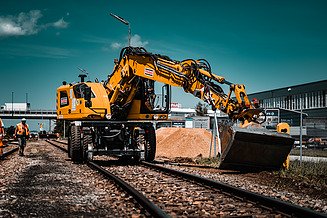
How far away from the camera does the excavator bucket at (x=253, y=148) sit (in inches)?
452

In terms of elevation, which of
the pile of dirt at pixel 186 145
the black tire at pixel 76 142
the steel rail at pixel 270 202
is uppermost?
the black tire at pixel 76 142

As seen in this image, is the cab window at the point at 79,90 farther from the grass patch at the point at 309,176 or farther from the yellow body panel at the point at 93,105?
the grass patch at the point at 309,176

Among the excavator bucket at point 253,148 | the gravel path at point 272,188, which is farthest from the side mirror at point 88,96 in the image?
the gravel path at point 272,188

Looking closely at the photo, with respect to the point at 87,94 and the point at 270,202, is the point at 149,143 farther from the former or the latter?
the point at 270,202

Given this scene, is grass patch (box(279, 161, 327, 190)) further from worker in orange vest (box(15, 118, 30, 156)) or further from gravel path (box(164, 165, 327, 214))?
worker in orange vest (box(15, 118, 30, 156))

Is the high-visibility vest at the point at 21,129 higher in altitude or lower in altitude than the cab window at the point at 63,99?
lower

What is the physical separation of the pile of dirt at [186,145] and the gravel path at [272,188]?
11.4 metres

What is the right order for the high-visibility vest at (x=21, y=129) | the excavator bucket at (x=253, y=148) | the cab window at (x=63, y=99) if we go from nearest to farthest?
the excavator bucket at (x=253, y=148)
the cab window at (x=63, y=99)
the high-visibility vest at (x=21, y=129)

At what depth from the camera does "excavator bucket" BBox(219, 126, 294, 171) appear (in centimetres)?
1148

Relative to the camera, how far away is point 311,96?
65.1m

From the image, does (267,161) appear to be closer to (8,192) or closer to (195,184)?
(195,184)

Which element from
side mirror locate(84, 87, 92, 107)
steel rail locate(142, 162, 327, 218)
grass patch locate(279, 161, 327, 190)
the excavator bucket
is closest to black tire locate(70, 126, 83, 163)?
side mirror locate(84, 87, 92, 107)

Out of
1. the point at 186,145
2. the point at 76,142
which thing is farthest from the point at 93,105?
the point at 186,145

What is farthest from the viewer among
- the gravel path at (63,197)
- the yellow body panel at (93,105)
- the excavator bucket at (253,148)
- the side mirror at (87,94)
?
the side mirror at (87,94)
